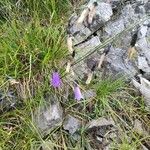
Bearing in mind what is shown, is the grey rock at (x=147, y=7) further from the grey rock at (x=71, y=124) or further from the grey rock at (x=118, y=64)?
the grey rock at (x=71, y=124)

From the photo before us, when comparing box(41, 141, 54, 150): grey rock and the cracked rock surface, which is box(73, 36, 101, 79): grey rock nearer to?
the cracked rock surface

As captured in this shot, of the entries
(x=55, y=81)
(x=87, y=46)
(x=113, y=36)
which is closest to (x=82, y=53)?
(x=87, y=46)

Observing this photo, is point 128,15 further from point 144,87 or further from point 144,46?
point 144,87

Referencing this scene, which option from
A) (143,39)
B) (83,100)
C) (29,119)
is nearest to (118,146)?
(83,100)

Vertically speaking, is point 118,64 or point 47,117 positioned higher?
point 118,64

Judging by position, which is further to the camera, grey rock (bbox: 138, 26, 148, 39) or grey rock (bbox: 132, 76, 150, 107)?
grey rock (bbox: 138, 26, 148, 39)

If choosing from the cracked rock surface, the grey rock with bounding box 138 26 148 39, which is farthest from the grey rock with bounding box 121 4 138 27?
the grey rock with bounding box 138 26 148 39

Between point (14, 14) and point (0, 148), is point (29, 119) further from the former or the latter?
point (14, 14)

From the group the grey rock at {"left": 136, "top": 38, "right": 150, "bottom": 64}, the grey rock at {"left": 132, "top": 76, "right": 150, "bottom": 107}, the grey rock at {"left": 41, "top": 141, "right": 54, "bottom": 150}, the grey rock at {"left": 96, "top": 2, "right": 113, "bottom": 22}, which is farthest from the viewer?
the grey rock at {"left": 96, "top": 2, "right": 113, "bottom": 22}
